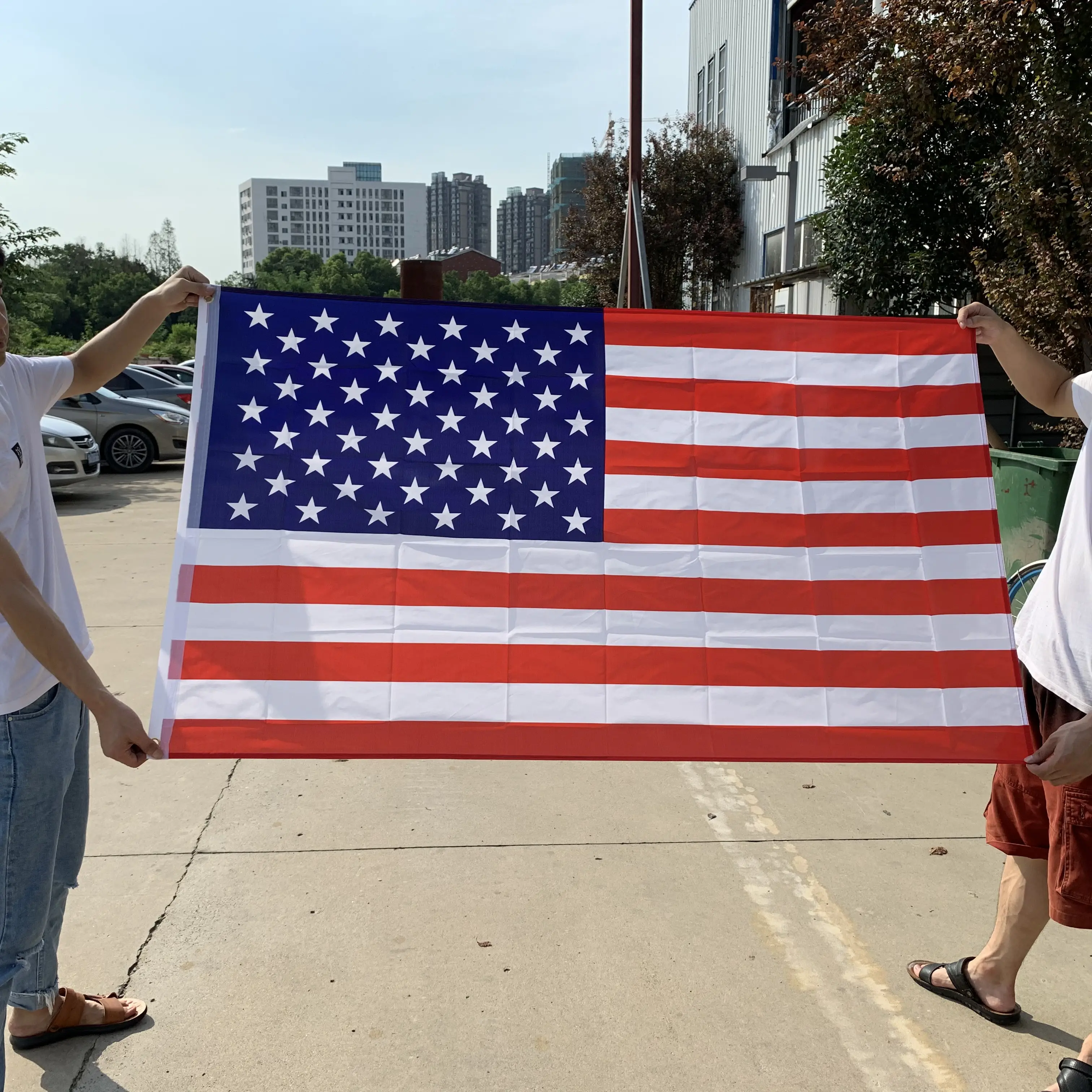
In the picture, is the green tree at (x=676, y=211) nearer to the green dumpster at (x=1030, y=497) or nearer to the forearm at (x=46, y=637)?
the green dumpster at (x=1030, y=497)

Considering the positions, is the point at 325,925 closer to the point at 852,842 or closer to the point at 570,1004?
the point at 570,1004

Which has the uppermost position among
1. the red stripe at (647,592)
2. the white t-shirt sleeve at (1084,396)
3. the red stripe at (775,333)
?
the red stripe at (775,333)

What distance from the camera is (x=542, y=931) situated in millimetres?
3377

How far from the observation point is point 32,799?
7.70ft

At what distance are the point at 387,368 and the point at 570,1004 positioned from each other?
6.59 feet

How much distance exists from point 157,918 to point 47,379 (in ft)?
6.27

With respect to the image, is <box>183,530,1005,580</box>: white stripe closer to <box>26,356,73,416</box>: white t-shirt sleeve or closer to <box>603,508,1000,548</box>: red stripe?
<box>603,508,1000,548</box>: red stripe

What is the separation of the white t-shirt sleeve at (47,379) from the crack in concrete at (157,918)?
141cm

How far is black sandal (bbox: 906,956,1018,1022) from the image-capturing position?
2.94m

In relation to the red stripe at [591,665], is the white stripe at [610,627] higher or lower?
higher

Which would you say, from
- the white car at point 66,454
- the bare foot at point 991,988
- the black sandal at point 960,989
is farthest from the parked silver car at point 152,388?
the bare foot at point 991,988

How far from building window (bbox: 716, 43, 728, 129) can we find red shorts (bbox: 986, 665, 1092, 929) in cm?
2305

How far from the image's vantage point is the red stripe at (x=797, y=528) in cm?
314

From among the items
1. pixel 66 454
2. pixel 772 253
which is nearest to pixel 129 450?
pixel 66 454
